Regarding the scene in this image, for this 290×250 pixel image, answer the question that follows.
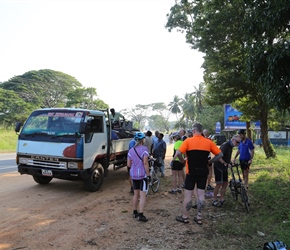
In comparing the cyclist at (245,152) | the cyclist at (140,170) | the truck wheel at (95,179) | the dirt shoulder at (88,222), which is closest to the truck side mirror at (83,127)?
the truck wheel at (95,179)

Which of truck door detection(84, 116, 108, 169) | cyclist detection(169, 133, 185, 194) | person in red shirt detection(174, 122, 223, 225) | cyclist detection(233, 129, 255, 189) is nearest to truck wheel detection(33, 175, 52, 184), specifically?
truck door detection(84, 116, 108, 169)

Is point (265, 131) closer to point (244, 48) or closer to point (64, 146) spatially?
point (244, 48)

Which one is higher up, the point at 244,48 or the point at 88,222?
the point at 244,48

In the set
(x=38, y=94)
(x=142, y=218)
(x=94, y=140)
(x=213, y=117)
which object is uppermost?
(x=38, y=94)

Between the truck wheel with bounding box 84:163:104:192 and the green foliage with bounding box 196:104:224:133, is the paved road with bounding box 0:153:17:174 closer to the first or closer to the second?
the truck wheel with bounding box 84:163:104:192

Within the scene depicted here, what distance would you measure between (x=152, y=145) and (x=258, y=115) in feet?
26.3

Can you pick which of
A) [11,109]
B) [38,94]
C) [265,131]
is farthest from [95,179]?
[38,94]

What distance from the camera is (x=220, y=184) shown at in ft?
20.0

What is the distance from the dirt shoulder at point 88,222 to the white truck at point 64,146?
62 centimetres

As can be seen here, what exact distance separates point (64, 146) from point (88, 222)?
2.27 metres

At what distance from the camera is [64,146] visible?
6.50m

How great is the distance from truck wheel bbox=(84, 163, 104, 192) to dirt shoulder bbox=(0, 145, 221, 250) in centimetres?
19

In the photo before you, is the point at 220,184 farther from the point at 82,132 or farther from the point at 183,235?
the point at 82,132

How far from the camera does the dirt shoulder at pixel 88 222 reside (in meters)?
4.07
